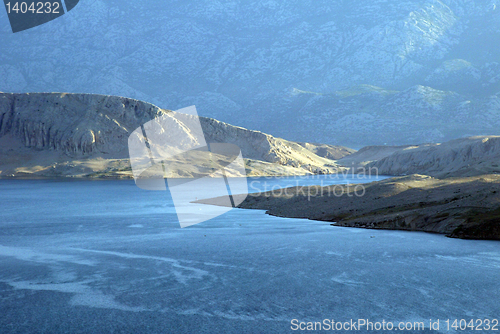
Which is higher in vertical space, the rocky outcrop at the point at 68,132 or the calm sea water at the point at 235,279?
the rocky outcrop at the point at 68,132

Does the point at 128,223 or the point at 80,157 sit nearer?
the point at 128,223

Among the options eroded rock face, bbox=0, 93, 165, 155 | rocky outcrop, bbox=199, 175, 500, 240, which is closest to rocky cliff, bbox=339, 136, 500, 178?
rocky outcrop, bbox=199, 175, 500, 240

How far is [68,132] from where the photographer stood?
106 metres

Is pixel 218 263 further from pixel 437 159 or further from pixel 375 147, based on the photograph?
pixel 375 147

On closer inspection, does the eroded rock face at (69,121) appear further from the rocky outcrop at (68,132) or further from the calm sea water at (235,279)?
the calm sea water at (235,279)

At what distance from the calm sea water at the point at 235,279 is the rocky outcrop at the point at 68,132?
7857 cm

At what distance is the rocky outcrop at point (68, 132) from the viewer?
325 feet

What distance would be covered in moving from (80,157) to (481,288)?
10084 cm

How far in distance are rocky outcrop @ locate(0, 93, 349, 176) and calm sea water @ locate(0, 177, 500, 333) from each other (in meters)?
78.6

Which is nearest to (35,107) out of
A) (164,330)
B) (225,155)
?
(225,155)

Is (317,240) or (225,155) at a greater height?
(225,155)

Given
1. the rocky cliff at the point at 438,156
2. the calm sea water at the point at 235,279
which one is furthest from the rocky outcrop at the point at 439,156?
the calm sea water at the point at 235,279

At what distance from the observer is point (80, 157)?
337 feet

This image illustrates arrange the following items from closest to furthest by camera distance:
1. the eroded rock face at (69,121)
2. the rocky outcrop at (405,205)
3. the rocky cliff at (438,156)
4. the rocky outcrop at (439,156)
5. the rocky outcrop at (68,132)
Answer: the rocky outcrop at (405,205)
the rocky outcrop at (439,156)
the rocky cliff at (438,156)
the rocky outcrop at (68,132)
the eroded rock face at (69,121)
